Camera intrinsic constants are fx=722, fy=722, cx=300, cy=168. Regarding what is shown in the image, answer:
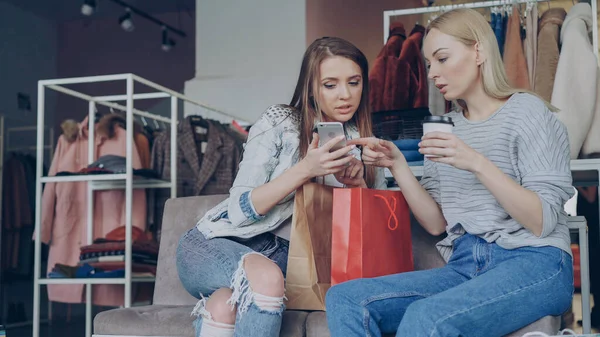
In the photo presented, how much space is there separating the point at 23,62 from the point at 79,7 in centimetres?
97

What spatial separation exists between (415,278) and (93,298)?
3.28m

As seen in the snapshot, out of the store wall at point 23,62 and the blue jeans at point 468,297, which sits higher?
the store wall at point 23,62

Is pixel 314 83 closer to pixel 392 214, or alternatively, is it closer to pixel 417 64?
pixel 392 214

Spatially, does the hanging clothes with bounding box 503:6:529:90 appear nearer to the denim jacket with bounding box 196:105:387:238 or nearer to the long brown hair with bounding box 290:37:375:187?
the long brown hair with bounding box 290:37:375:187

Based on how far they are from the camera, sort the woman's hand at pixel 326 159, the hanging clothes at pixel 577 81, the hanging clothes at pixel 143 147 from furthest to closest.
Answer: the hanging clothes at pixel 143 147, the hanging clothes at pixel 577 81, the woman's hand at pixel 326 159

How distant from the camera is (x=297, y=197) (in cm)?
199

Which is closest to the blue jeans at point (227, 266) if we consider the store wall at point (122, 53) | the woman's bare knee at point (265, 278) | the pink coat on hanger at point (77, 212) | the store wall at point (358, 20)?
the woman's bare knee at point (265, 278)

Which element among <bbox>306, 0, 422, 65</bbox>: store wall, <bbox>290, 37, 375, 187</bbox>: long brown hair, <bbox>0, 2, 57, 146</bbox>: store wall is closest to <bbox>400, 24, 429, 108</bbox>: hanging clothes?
<bbox>290, 37, 375, 187</bbox>: long brown hair

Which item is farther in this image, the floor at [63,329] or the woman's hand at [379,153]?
the floor at [63,329]

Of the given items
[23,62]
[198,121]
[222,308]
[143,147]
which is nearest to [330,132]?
[222,308]

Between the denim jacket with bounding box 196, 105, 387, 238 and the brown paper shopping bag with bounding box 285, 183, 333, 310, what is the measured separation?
0.14 meters

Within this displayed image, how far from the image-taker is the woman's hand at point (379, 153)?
2.02 metres

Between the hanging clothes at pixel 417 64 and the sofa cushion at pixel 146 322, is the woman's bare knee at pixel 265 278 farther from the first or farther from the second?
the hanging clothes at pixel 417 64

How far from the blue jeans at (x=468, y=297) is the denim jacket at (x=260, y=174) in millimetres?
417
